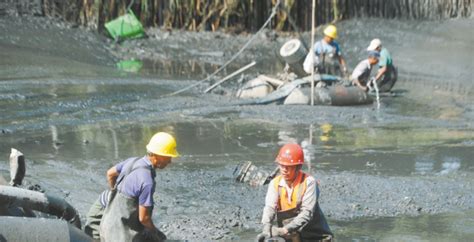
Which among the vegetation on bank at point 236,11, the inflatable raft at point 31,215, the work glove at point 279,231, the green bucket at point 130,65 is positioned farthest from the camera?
the vegetation on bank at point 236,11

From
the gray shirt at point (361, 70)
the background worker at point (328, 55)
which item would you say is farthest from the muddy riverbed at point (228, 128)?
the background worker at point (328, 55)

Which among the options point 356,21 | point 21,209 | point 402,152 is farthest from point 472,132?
point 356,21

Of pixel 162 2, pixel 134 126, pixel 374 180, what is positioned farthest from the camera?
pixel 162 2

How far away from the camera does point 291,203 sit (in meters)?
8.44

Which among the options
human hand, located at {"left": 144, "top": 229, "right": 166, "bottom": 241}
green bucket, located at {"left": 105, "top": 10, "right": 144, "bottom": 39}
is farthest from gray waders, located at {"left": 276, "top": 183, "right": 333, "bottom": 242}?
green bucket, located at {"left": 105, "top": 10, "right": 144, "bottom": 39}

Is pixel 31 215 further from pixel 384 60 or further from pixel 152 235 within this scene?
pixel 384 60

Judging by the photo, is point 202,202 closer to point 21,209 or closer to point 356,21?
A: point 21,209

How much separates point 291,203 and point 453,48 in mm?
16513

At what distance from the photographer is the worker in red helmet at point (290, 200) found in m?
8.30

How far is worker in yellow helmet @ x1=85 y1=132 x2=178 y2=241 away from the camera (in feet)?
27.2

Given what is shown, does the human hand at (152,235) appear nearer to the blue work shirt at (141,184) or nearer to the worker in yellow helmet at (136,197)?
the worker in yellow helmet at (136,197)

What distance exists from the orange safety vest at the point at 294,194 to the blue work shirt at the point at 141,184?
42.6 inches

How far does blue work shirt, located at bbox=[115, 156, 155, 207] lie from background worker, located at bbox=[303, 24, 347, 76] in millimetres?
10727

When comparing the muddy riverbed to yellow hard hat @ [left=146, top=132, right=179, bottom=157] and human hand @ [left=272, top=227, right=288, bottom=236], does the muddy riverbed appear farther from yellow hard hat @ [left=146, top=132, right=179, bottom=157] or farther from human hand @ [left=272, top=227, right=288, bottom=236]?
yellow hard hat @ [left=146, top=132, right=179, bottom=157]
